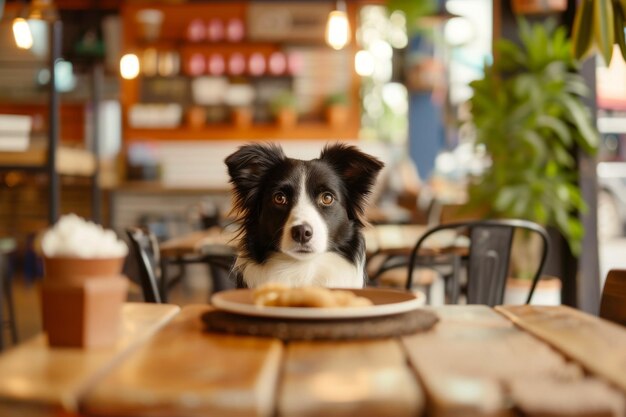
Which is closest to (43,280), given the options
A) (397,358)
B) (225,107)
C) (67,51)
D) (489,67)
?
(397,358)

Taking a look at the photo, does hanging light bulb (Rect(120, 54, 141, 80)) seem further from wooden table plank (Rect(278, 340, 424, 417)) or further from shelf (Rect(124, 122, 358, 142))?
wooden table plank (Rect(278, 340, 424, 417))

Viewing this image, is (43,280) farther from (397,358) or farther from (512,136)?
(512,136)

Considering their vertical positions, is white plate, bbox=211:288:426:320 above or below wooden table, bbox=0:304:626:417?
above

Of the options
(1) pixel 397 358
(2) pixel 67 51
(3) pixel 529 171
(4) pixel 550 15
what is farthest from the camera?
(2) pixel 67 51

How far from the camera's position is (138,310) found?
1.55 metres

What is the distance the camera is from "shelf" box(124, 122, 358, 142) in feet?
31.8

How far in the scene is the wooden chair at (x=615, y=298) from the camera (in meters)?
1.70

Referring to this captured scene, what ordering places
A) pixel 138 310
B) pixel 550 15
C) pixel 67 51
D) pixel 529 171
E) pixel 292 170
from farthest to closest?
pixel 67 51 < pixel 550 15 < pixel 529 171 < pixel 292 170 < pixel 138 310

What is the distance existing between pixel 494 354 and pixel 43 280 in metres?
0.72

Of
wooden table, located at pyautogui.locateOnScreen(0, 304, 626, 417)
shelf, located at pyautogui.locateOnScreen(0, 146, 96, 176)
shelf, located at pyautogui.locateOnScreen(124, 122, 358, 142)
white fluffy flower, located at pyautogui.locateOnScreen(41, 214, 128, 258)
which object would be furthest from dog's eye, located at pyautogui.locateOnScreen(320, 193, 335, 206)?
shelf, located at pyautogui.locateOnScreen(124, 122, 358, 142)

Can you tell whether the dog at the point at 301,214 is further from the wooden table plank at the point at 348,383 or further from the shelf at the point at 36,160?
the shelf at the point at 36,160

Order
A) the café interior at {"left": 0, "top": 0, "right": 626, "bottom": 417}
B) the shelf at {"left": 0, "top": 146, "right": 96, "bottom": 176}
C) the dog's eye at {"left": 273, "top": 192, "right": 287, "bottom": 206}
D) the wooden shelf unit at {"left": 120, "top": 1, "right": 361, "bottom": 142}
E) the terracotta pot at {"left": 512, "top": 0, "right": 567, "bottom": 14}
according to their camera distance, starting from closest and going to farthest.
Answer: the café interior at {"left": 0, "top": 0, "right": 626, "bottom": 417}, the dog's eye at {"left": 273, "top": 192, "right": 287, "bottom": 206}, the shelf at {"left": 0, "top": 146, "right": 96, "bottom": 176}, the terracotta pot at {"left": 512, "top": 0, "right": 567, "bottom": 14}, the wooden shelf unit at {"left": 120, "top": 1, "right": 361, "bottom": 142}

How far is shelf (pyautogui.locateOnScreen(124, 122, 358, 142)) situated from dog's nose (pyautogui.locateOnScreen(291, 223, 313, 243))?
24.9 ft

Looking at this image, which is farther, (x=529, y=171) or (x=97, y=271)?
(x=529, y=171)
